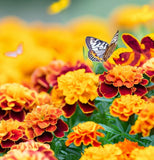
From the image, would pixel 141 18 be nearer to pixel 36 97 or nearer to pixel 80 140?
pixel 36 97

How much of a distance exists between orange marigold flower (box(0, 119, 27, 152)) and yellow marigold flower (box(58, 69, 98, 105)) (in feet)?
0.81

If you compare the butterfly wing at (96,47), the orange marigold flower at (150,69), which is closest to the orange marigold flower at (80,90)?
the butterfly wing at (96,47)

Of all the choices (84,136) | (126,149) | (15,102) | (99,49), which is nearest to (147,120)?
(126,149)

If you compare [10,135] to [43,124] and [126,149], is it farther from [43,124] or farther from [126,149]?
[126,149]

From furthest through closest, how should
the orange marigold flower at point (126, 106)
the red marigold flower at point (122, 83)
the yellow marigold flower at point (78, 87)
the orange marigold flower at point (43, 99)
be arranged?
the orange marigold flower at point (43, 99) → the yellow marigold flower at point (78, 87) → the red marigold flower at point (122, 83) → the orange marigold flower at point (126, 106)

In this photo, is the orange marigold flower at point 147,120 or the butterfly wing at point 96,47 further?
the butterfly wing at point 96,47

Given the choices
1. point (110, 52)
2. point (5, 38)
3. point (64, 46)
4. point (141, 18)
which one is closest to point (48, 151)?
point (110, 52)

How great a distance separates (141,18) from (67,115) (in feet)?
3.06

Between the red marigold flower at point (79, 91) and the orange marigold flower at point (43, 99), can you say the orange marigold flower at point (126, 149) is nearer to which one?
the red marigold flower at point (79, 91)

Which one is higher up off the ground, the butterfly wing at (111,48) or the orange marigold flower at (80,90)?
the butterfly wing at (111,48)

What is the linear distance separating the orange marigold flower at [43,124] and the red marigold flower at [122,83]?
0.19 metres

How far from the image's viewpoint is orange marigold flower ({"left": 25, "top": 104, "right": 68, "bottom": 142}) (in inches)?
51.9

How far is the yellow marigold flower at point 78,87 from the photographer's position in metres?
1.49

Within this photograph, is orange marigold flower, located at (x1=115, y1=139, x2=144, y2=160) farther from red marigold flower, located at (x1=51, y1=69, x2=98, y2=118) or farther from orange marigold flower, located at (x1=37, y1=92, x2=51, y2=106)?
orange marigold flower, located at (x1=37, y1=92, x2=51, y2=106)
